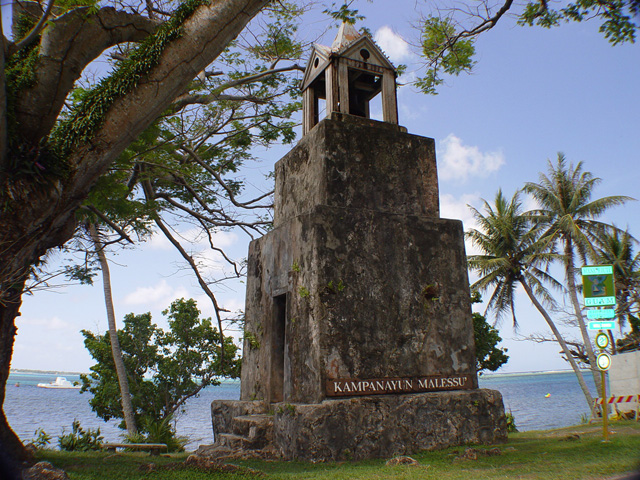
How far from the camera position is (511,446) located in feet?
23.7

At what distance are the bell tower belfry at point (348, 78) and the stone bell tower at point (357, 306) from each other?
28 millimetres

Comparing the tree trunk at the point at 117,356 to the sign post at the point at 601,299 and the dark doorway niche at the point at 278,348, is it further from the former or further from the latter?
the sign post at the point at 601,299

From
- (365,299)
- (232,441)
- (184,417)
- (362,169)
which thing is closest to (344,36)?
(362,169)

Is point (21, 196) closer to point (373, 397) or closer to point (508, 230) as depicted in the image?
point (373, 397)

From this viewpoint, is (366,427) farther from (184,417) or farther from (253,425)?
(184,417)

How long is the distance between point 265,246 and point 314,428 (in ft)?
11.7

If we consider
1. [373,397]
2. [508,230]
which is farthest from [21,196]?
[508,230]

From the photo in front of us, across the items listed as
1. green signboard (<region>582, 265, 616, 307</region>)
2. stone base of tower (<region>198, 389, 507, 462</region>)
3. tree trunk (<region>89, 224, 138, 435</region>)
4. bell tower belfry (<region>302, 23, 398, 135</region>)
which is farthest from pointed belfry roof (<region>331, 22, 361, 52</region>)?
tree trunk (<region>89, 224, 138, 435</region>)

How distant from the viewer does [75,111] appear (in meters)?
5.97

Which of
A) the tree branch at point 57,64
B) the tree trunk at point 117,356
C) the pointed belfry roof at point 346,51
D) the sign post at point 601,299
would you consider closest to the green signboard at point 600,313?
the sign post at point 601,299

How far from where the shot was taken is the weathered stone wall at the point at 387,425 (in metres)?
6.57

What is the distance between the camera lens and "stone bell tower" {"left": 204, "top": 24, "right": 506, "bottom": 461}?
7.00 meters

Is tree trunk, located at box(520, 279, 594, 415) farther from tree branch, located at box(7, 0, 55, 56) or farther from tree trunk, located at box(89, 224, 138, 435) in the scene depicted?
tree branch, located at box(7, 0, 55, 56)

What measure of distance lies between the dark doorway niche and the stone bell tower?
0.7 inches
